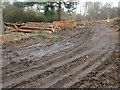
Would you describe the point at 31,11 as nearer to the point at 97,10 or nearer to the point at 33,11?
the point at 33,11

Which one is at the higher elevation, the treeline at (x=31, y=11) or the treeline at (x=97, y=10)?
the treeline at (x=97, y=10)

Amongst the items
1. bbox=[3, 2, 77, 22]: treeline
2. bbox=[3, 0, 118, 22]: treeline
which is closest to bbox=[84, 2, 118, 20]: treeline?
bbox=[3, 0, 118, 22]: treeline

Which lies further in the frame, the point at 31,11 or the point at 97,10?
the point at 97,10

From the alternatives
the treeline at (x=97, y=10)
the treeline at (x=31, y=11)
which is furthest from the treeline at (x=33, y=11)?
the treeline at (x=97, y=10)

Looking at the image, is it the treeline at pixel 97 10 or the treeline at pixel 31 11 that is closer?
the treeline at pixel 31 11

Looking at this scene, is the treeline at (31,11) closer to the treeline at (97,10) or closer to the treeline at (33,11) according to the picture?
the treeline at (33,11)

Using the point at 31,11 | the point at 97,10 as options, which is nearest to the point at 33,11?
the point at 31,11

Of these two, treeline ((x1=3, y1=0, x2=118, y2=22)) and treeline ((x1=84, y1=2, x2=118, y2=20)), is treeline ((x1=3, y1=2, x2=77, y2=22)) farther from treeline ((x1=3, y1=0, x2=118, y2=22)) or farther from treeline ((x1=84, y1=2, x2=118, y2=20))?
treeline ((x1=84, y1=2, x2=118, y2=20))

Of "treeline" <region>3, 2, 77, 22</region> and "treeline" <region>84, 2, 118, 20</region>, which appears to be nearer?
"treeline" <region>3, 2, 77, 22</region>

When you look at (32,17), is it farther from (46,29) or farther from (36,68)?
(36,68)

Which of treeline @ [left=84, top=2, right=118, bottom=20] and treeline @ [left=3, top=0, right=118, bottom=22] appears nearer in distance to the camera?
treeline @ [left=3, top=0, right=118, bottom=22]

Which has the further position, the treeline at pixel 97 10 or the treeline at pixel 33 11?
the treeline at pixel 97 10

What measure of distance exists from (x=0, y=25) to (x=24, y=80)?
9.25 metres

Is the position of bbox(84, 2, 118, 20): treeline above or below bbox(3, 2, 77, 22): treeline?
above
